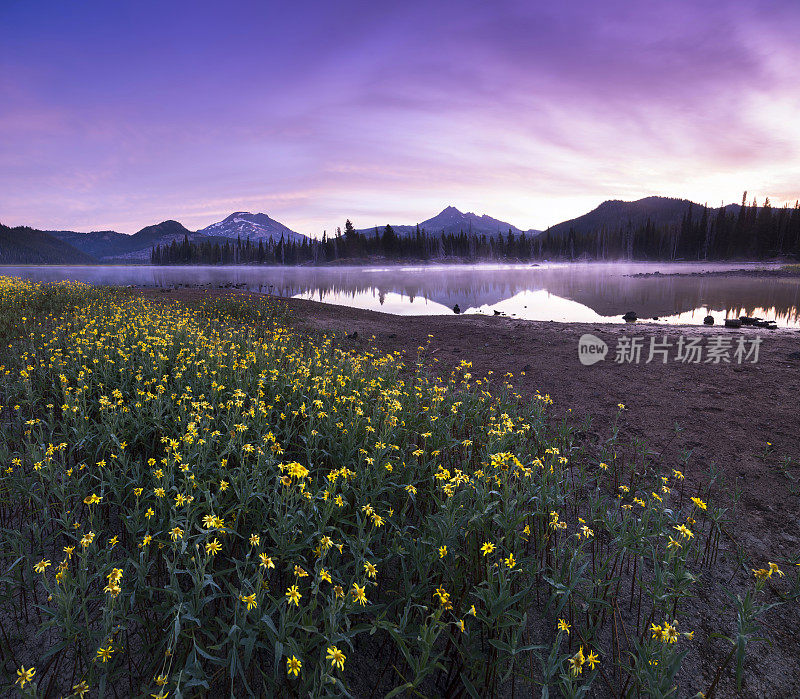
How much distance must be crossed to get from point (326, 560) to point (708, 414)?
8570 millimetres

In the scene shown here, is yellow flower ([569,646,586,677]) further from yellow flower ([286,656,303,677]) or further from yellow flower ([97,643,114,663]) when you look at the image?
yellow flower ([97,643,114,663])

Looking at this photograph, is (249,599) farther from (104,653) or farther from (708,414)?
(708,414)

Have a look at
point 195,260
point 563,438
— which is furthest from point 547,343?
point 195,260

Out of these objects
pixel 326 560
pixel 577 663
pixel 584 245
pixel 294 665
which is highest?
pixel 584 245

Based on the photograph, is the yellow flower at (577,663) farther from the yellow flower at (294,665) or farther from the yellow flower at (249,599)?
the yellow flower at (249,599)

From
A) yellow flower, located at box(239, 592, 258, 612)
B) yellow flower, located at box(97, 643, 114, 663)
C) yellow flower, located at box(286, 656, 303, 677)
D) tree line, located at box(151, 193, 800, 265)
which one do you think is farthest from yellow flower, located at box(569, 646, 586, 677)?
tree line, located at box(151, 193, 800, 265)

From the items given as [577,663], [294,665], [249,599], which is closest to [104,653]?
[249,599]

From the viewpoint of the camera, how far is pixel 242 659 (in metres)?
2.74

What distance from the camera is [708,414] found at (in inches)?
324

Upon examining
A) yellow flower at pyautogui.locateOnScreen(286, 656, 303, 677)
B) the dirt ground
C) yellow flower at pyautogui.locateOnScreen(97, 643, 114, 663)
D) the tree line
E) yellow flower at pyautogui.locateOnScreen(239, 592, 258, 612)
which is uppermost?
the tree line

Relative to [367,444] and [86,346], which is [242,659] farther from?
[86,346]

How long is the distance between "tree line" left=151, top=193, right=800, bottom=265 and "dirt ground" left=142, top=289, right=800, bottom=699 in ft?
416

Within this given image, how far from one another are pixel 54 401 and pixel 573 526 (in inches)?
313

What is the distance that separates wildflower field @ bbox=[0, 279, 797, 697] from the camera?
8.50 feet
